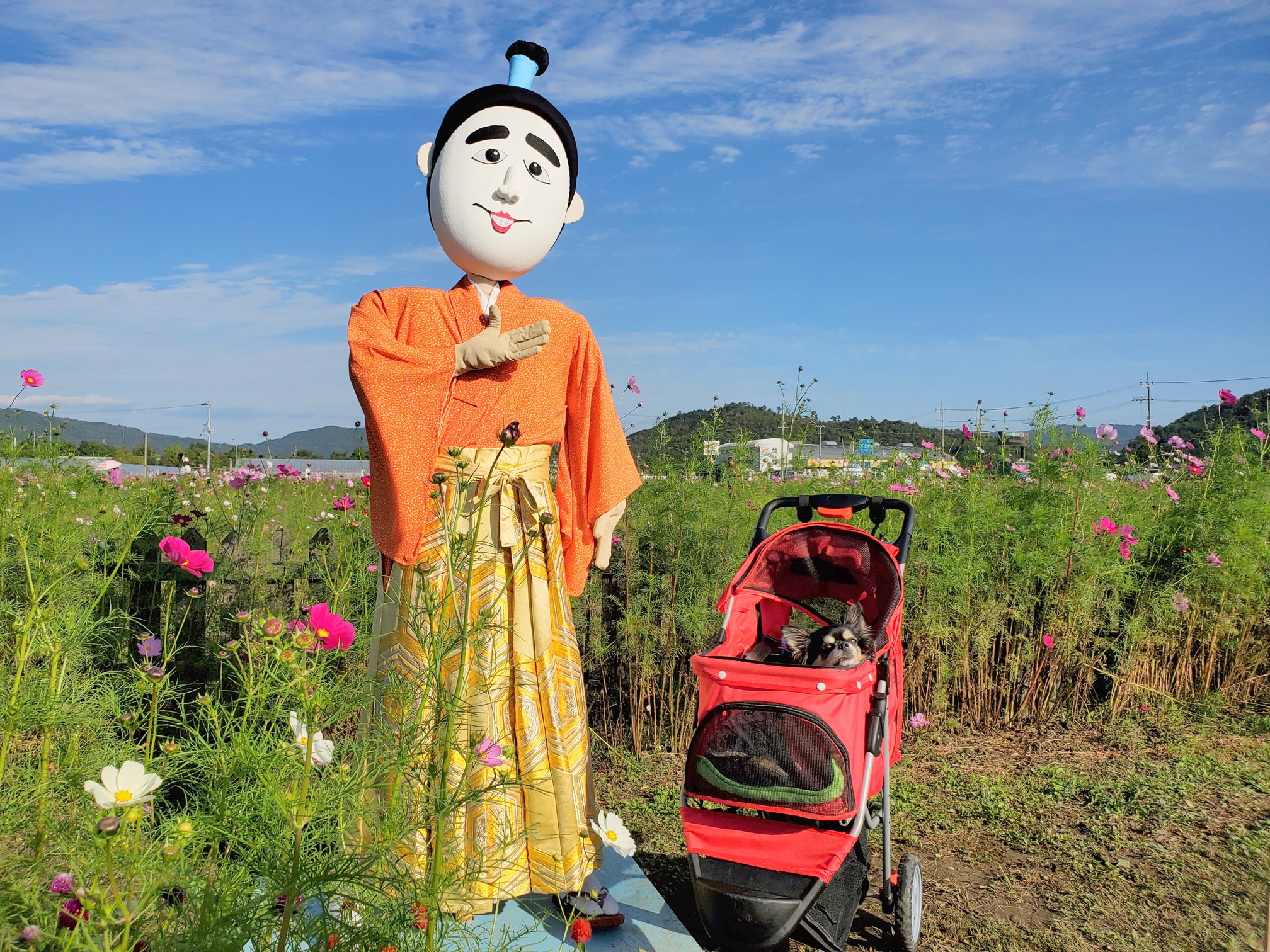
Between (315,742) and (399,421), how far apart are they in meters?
1.19

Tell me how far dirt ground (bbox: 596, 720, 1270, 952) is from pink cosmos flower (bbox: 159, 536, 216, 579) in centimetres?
166

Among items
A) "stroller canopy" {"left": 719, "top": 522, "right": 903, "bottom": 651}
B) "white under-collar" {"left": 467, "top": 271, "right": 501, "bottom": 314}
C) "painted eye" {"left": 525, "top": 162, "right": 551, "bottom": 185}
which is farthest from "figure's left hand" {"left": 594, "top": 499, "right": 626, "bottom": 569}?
"painted eye" {"left": 525, "top": 162, "right": 551, "bottom": 185}

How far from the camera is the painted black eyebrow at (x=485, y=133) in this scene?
241 cm

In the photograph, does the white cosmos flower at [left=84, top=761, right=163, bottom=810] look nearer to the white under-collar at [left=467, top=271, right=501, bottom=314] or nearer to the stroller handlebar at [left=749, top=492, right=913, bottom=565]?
the white under-collar at [left=467, top=271, right=501, bottom=314]

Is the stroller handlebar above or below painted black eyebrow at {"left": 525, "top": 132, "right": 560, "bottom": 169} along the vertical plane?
below

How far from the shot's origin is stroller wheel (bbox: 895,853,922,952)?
226 cm

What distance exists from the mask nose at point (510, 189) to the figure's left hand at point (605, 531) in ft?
2.98

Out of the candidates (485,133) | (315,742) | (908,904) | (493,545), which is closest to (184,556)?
(493,545)

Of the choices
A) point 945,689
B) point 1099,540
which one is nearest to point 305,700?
point 945,689

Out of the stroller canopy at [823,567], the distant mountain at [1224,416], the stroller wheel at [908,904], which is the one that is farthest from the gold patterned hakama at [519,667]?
the distant mountain at [1224,416]

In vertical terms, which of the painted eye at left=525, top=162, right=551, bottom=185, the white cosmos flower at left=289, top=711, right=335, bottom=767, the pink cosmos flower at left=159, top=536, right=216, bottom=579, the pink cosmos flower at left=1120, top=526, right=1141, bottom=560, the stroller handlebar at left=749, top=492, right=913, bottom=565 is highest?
the painted eye at left=525, top=162, right=551, bottom=185

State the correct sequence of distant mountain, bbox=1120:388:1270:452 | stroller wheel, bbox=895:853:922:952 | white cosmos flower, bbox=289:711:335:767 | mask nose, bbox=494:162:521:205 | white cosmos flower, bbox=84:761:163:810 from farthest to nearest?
distant mountain, bbox=1120:388:1270:452 < mask nose, bbox=494:162:521:205 < stroller wheel, bbox=895:853:922:952 < white cosmos flower, bbox=289:711:335:767 < white cosmos flower, bbox=84:761:163:810

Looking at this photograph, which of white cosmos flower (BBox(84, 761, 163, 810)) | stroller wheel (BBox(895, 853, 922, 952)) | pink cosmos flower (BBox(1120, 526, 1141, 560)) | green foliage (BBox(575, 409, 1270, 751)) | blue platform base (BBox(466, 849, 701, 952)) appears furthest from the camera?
pink cosmos flower (BBox(1120, 526, 1141, 560))

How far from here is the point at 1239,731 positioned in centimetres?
392
